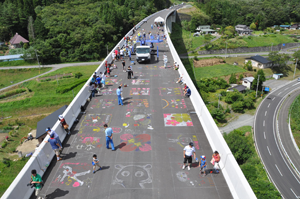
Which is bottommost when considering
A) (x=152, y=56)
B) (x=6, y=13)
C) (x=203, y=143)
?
(x=203, y=143)

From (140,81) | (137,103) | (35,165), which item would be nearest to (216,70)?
(140,81)

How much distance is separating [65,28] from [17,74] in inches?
1015

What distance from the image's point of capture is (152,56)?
1304 inches

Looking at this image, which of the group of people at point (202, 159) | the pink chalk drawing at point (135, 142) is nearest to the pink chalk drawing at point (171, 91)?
the pink chalk drawing at point (135, 142)

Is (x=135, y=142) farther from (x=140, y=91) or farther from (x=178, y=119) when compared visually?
(x=140, y=91)

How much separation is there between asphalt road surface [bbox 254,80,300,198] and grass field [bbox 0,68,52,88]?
6713 centimetres

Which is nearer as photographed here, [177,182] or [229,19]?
[177,182]

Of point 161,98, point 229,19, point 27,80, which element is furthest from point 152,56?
point 229,19

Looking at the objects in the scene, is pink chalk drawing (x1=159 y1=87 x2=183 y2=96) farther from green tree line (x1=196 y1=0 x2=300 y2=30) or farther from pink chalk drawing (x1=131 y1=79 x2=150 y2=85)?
green tree line (x1=196 y1=0 x2=300 y2=30)

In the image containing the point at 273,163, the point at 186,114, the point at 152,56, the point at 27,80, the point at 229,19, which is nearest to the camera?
the point at 186,114

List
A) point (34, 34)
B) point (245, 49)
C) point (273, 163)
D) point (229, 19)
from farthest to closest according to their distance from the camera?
point (229, 19) → point (245, 49) → point (34, 34) → point (273, 163)

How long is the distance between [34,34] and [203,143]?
9147cm

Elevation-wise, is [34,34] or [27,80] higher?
[34,34]

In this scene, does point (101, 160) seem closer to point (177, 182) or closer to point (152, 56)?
point (177, 182)
